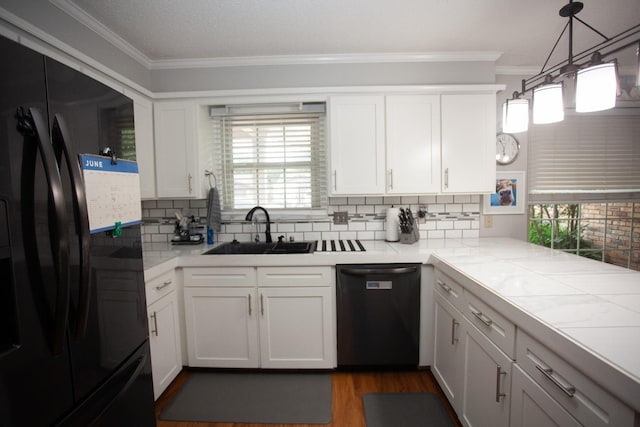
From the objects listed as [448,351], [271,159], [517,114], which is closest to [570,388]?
[448,351]

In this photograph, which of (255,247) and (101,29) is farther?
(255,247)

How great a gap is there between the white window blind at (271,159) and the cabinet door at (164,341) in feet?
3.47

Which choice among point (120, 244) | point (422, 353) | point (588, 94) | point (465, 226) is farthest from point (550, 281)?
point (120, 244)

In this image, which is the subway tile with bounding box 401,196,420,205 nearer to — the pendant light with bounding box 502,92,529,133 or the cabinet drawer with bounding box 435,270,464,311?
the cabinet drawer with bounding box 435,270,464,311

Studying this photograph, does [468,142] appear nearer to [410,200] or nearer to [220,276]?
[410,200]

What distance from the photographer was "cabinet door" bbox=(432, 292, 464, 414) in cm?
157

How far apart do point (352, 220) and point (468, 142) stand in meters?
1.16

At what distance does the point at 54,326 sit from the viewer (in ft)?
2.40

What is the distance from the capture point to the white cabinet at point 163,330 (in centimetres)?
171

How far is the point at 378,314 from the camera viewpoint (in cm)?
199

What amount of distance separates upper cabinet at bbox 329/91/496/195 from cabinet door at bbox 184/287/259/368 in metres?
1.15

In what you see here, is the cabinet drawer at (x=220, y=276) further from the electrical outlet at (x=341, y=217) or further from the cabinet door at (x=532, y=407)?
the cabinet door at (x=532, y=407)

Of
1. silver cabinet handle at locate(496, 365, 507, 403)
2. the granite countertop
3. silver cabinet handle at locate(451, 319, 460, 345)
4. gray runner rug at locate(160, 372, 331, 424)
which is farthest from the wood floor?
the granite countertop

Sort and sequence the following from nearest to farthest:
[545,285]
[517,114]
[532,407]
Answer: [532,407] → [545,285] → [517,114]
